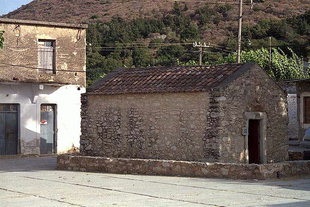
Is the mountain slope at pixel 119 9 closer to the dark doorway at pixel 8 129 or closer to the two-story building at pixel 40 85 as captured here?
the two-story building at pixel 40 85

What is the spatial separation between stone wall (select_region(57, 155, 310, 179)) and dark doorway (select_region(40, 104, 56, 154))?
27.4ft

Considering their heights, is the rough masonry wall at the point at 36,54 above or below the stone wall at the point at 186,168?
above

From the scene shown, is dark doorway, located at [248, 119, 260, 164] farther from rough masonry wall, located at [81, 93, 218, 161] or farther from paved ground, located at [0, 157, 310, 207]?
paved ground, located at [0, 157, 310, 207]

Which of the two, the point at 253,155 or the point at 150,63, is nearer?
the point at 253,155

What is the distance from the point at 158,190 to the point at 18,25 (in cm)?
1615

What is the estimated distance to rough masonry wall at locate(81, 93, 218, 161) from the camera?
19.8 metres

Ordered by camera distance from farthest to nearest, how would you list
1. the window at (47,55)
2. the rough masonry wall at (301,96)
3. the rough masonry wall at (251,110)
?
the window at (47,55), the rough masonry wall at (301,96), the rough masonry wall at (251,110)

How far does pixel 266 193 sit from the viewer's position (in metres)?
14.2

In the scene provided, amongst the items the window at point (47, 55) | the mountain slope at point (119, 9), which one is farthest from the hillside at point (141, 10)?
the window at point (47, 55)

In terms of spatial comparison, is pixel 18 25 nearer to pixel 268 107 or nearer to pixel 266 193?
pixel 268 107

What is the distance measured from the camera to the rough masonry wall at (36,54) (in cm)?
2845

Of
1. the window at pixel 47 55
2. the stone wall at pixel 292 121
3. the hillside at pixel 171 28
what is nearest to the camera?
the window at pixel 47 55

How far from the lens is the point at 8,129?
28609mm

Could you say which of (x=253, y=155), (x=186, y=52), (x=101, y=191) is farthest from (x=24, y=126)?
(x=186, y=52)
